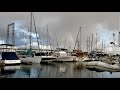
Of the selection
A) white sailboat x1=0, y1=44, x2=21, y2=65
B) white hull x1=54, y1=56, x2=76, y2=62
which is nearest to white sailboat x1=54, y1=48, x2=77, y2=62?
white hull x1=54, y1=56, x2=76, y2=62

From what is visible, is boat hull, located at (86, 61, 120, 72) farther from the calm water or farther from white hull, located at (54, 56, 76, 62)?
white hull, located at (54, 56, 76, 62)

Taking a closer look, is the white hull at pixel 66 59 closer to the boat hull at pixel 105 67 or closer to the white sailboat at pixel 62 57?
the white sailboat at pixel 62 57

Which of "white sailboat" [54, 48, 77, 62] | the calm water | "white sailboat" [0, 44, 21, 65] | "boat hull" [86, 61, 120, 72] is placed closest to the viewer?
the calm water

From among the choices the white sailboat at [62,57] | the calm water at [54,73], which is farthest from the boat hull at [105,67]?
the white sailboat at [62,57]

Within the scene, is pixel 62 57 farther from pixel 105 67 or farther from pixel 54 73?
pixel 105 67

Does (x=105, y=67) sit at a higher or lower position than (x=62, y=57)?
lower

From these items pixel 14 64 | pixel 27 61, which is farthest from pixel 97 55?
pixel 14 64

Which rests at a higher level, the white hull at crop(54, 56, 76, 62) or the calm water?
the white hull at crop(54, 56, 76, 62)

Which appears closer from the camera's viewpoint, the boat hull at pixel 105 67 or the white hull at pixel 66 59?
the boat hull at pixel 105 67

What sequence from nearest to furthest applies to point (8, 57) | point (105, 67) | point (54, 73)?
point (105, 67) < point (54, 73) < point (8, 57)

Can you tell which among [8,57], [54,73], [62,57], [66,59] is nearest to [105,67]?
[54,73]

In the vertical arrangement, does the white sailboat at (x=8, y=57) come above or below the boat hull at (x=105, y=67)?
above

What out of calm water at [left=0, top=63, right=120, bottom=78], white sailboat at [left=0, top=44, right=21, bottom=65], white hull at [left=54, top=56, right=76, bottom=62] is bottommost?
calm water at [left=0, top=63, right=120, bottom=78]
